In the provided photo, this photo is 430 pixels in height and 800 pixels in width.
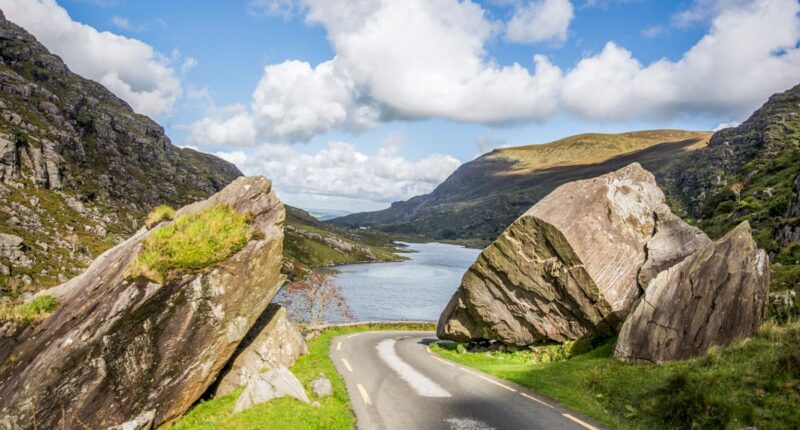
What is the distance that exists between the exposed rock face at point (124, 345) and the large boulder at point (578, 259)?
1545 cm

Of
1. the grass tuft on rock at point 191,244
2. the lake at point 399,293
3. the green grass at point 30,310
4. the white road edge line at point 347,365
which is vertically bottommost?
the lake at point 399,293

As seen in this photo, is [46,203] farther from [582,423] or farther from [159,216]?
[582,423]

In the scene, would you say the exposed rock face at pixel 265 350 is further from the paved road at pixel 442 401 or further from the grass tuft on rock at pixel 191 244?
the grass tuft on rock at pixel 191 244

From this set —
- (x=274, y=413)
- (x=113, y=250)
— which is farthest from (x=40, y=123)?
(x=274, y=413)

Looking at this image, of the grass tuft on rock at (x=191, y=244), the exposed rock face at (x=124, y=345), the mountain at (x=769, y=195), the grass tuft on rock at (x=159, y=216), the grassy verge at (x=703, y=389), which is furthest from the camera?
the mountain at (x=769, y=195)

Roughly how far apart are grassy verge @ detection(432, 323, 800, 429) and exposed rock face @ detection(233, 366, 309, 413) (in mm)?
9233

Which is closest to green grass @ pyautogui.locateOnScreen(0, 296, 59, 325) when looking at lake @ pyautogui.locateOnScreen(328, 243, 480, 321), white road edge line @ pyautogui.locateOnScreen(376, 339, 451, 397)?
white road edge line @ pyautogui.locateOnScreen(376, 339, 451, 397)

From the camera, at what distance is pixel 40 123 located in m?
185

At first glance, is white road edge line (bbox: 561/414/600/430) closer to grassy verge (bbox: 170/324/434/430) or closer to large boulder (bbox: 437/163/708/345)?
grassy verge (bbox: 170/324/434/430)

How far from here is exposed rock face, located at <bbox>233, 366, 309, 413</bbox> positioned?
14.3 meters

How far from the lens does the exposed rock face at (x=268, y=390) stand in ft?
46.8

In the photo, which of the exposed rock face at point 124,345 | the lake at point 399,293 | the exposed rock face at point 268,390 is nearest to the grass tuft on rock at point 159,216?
the exposed rock face at point 124,345

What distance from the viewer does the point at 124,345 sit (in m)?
14.8

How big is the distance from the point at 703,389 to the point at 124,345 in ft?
59.3
